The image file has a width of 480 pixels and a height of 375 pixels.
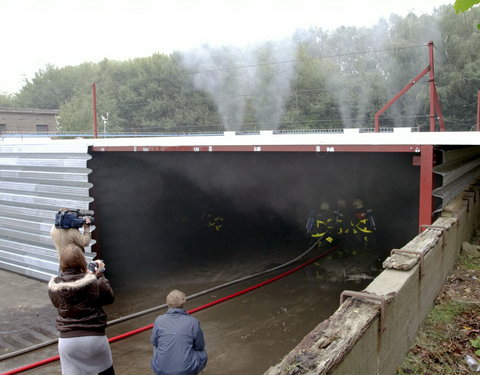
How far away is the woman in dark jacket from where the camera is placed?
3209mm

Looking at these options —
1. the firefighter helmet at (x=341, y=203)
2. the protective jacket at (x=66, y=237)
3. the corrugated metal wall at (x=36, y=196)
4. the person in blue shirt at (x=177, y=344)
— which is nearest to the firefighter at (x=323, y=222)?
the firefighter helmet at (x=341, y=203)

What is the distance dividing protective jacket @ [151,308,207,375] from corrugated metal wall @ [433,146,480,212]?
11.8ft

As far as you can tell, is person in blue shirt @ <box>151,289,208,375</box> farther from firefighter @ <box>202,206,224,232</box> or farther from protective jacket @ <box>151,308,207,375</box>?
firefighter @ <box>202,206,224,232</box>

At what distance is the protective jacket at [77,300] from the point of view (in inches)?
126

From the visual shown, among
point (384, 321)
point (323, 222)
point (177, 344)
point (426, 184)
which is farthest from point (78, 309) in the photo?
point (323, 222)

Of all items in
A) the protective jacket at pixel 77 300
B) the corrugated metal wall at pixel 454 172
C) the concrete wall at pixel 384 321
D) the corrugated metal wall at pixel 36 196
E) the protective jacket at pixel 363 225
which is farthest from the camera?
the protective jacket at pixel 363 225

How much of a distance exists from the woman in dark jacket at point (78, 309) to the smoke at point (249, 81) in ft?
86.3

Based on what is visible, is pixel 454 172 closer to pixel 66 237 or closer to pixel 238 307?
pixel 238 307

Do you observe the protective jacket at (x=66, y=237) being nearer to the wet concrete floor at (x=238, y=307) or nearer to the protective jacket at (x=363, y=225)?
the wet concrete floor at (x=238, y=307)

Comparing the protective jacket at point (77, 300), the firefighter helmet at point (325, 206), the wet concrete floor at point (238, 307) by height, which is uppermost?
the protective jacket at point (77, 300)

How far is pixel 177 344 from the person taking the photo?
11.4 ft

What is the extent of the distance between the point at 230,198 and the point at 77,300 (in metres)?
8.46

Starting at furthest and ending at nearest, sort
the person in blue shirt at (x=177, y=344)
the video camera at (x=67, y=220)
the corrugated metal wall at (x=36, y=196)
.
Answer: the corrugated metal wall at (x=36, y=196) < the video camera at (x=67, y=220) < the person in blue shirt at (x=177, y=344)

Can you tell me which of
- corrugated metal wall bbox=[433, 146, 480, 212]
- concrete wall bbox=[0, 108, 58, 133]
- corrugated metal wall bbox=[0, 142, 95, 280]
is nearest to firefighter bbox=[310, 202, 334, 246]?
corrugated metal wall bbox=[433, 146, 480, 212]
